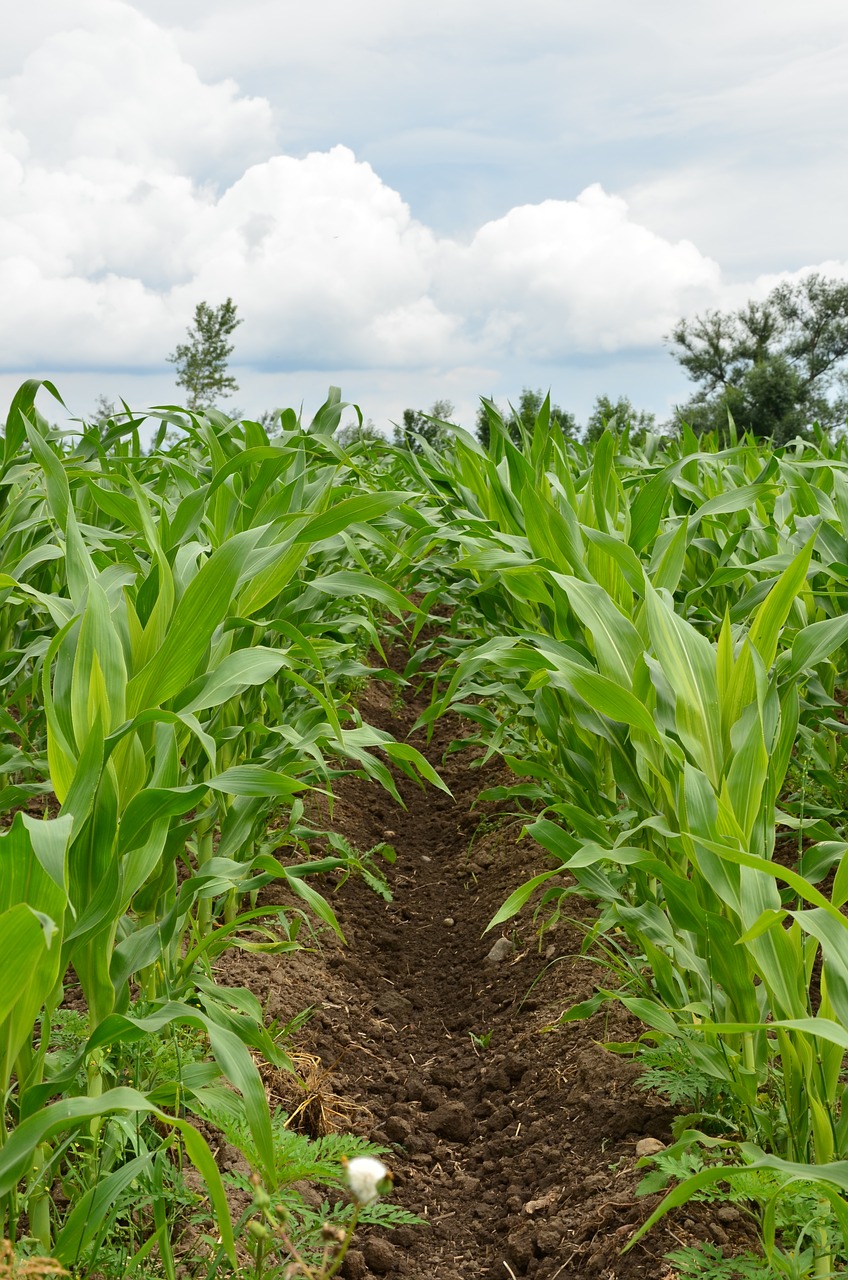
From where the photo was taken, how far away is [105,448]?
10.4 feet

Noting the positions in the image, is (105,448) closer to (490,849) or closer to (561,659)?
(490,849)

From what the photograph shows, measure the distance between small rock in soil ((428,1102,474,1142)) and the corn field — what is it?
37 centimetres

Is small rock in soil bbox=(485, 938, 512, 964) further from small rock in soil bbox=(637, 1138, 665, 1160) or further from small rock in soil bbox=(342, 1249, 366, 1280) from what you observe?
small rock in soil bbox=(342, 1249, 366, 1280)

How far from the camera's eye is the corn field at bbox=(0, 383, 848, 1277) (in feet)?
4.08

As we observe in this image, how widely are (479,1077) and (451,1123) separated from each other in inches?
8.1

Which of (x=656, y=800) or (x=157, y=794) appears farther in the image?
(x=656, y=800)

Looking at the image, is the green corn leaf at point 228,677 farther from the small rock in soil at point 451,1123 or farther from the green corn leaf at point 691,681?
the small rock in soil at point 451,1123

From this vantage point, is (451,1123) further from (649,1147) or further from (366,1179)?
(366,1179)

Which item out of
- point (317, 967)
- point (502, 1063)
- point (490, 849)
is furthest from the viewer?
point (490, 849)

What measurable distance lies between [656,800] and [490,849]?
1.55 metres

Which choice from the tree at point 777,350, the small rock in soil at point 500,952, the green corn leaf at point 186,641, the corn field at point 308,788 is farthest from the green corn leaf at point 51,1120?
the tree at point 777,350

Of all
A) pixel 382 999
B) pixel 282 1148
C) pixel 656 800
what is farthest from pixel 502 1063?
pixel 282 1148

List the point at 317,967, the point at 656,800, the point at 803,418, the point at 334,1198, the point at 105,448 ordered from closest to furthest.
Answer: the point at 334,1198, the point at 656,800, the point at 317,967, the point at 105,448, the point at 803,418

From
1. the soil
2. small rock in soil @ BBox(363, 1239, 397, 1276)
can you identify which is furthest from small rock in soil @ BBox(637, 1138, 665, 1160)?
small rock in soil @ BBox(363, 1239, 397, 1276)
